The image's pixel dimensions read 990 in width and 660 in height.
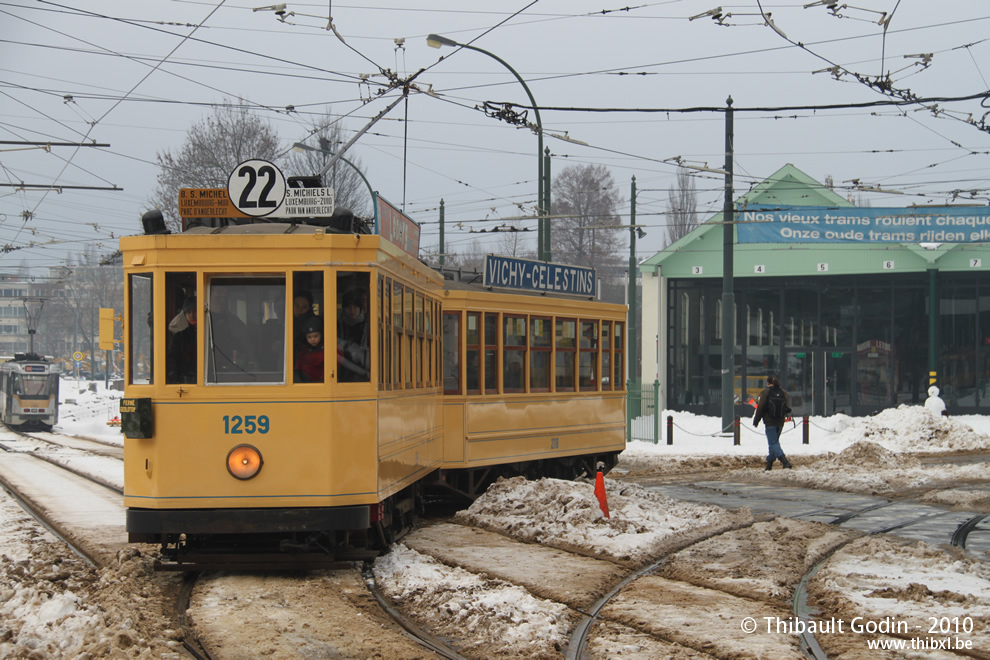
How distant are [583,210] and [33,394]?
3169 cm

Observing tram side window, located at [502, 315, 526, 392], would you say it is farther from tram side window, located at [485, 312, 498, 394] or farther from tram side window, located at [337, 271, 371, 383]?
tram side window, located at [337, 271, 371, 383]

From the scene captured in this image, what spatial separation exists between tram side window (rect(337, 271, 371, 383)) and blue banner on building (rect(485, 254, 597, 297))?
498cm

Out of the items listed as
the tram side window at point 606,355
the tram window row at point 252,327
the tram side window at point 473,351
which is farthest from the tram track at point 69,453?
the tram window row at point 252,327

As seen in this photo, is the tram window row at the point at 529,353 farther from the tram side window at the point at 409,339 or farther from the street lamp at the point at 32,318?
the street lamp at the point at 32,318

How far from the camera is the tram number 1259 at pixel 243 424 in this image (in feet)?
25.6

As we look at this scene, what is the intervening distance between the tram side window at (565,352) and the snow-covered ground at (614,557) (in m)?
Result: 1.61

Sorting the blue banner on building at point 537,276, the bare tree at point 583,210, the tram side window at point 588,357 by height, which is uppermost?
the bare tree at point 583,210

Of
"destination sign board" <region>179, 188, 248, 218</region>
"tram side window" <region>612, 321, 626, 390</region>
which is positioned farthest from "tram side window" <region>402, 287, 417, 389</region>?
"tram side window" <region>612, 321, 626, 390</region>

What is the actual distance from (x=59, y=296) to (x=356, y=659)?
3551 inches

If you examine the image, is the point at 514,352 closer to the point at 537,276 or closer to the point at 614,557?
the point at 537,276

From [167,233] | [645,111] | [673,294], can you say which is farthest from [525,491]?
[673,294]

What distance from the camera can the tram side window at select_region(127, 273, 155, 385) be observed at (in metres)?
7.98

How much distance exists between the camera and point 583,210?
2395 inches

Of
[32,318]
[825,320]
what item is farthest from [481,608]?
[32,318]
